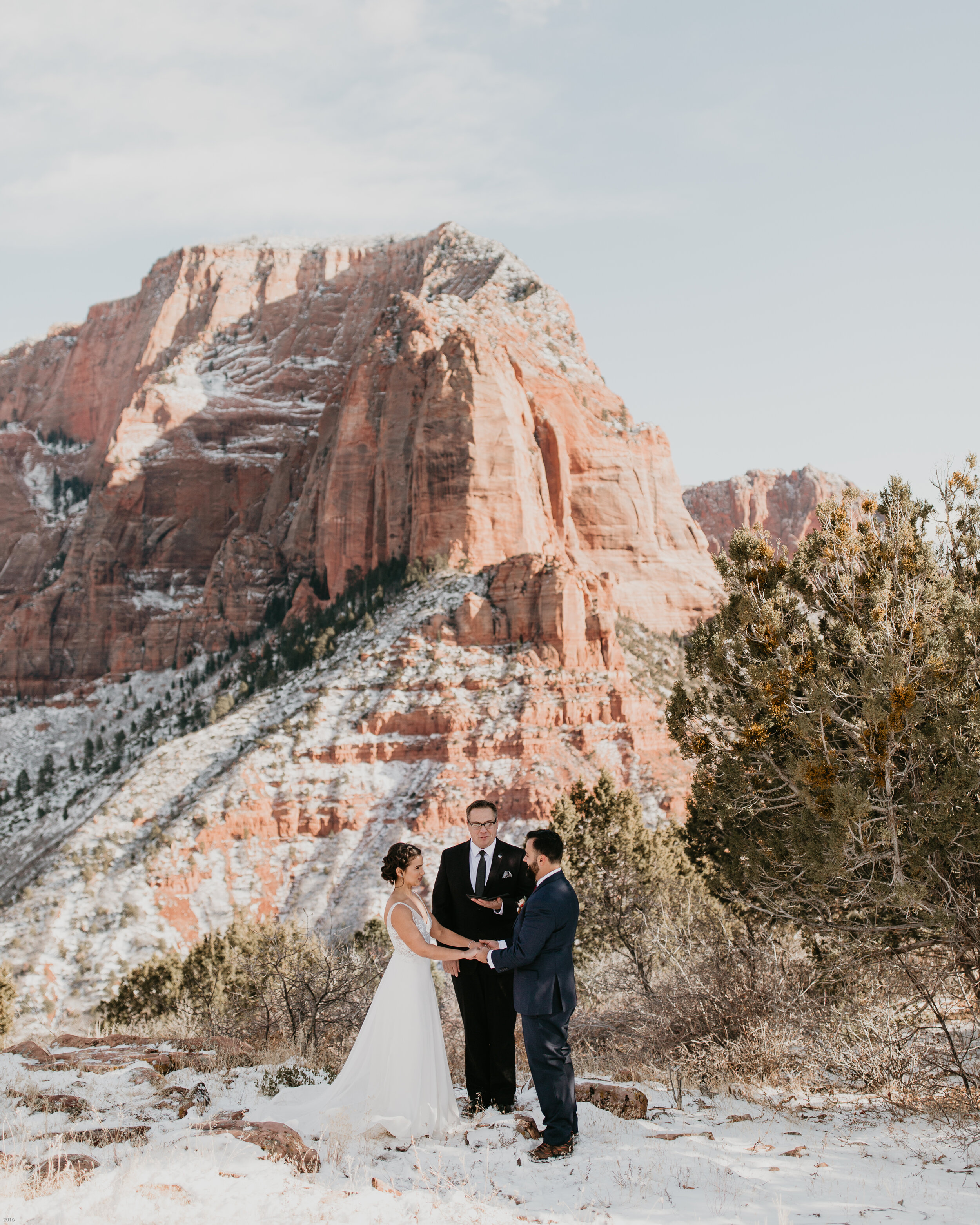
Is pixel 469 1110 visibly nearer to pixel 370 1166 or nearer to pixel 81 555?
pixel 370 1166

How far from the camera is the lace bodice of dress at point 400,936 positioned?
7.22 m

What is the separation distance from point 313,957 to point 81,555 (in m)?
117

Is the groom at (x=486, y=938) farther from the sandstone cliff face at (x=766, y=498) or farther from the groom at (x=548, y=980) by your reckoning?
the sandstone cliff face at (x=766, y=498)

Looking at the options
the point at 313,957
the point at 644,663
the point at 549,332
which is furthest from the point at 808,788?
the point at 549,332

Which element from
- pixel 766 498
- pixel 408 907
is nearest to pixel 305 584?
pixel 408 907

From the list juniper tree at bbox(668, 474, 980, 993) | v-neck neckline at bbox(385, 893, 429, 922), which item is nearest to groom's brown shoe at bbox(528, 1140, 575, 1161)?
v-neck neckline at bbox(385, 893, 429, 922)

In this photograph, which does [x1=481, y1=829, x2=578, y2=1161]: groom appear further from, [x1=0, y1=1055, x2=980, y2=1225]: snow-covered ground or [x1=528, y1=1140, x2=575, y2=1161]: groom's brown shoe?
[x1=0, y1=1055, x2=980, y2=1225]: snow-covered ground

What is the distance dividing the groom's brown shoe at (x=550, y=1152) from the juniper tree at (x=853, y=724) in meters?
3.58

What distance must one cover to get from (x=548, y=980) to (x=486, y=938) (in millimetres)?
982

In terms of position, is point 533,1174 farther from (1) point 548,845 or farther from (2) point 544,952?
(1) point 548,845

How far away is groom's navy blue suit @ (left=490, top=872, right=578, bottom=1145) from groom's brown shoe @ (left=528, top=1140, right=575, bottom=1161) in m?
0.04

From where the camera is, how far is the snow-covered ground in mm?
5367

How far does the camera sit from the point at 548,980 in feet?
21.8

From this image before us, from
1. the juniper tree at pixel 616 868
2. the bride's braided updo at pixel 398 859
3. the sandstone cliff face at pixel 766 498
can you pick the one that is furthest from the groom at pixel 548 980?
the sandstone cliff face at pixel 766 498
